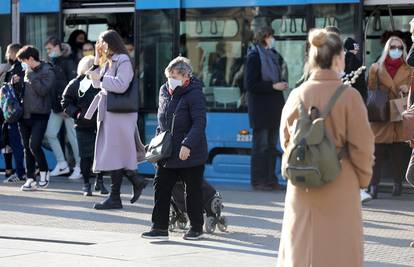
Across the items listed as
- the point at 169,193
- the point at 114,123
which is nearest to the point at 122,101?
the point at 114,123

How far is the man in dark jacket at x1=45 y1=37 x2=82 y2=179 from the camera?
45.1 feet

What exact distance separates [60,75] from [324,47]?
825 cm

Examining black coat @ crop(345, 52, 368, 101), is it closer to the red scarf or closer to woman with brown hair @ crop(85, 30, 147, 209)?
the red scarf

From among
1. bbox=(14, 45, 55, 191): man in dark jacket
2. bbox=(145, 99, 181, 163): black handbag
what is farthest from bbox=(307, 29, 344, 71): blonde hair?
bbox=(14, 45, 55, 191): man in dark jacket

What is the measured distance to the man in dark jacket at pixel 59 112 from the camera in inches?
541

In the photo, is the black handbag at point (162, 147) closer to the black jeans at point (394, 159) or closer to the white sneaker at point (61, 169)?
the black jeans at point (394, 159)

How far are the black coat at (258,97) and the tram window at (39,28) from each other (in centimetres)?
353

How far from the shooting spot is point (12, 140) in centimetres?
1418

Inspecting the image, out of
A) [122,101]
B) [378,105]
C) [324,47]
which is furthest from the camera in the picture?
Answer: [378,105]

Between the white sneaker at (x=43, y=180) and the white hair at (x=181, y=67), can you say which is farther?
the white sneaker at (x=43, y=180)

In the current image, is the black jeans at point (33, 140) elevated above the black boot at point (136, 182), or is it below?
above

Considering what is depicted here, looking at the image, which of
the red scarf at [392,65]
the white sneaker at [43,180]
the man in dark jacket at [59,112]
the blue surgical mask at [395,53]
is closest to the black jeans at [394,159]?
the red scarf at [392,65]

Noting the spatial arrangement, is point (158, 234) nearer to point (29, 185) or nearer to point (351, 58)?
point (351, 58)

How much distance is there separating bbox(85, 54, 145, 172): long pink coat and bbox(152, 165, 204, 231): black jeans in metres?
2.08
